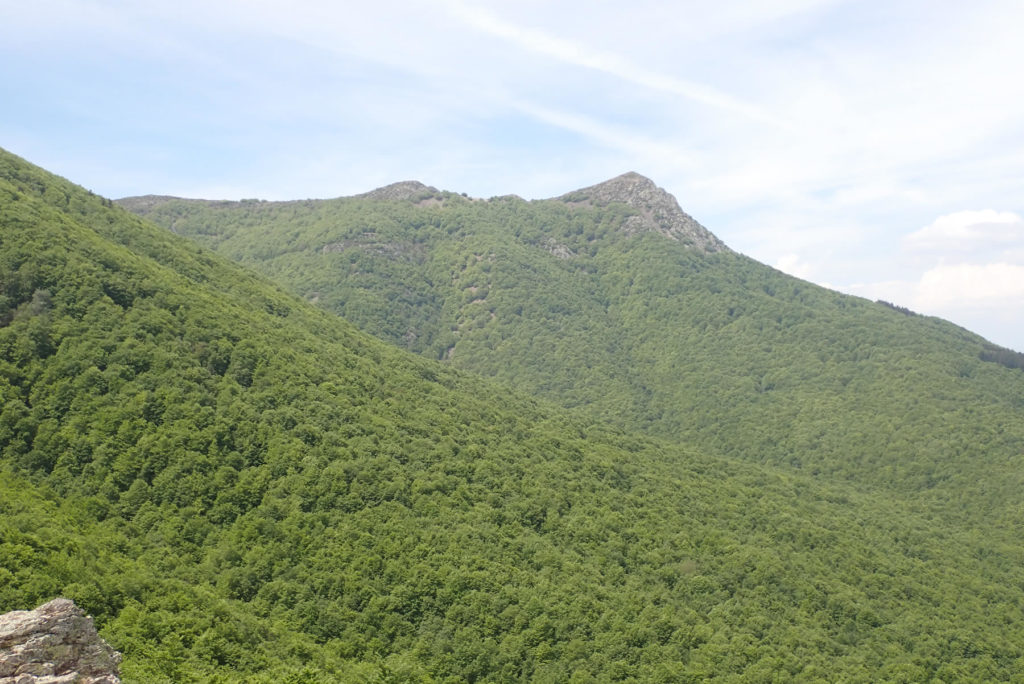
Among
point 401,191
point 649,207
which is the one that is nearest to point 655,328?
point 649,207

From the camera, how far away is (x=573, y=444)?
72250mm

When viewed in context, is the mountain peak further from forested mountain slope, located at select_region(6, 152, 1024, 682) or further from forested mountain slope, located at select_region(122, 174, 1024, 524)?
forested mountain slope, located at select_region(6, 152, 1024, 682)

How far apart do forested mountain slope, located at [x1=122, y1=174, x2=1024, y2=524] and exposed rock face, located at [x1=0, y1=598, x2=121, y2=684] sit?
271 ft

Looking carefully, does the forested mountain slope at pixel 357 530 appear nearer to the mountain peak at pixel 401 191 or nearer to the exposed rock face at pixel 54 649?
the exposed rock face at pixel 54 649

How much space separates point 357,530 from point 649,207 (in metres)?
140

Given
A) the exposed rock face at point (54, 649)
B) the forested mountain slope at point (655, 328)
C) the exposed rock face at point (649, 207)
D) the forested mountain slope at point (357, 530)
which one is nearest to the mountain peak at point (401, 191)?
the forested mountain slope at point (655, 328)

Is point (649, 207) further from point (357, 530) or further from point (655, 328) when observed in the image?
point (357, 530)

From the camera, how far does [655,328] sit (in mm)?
133875

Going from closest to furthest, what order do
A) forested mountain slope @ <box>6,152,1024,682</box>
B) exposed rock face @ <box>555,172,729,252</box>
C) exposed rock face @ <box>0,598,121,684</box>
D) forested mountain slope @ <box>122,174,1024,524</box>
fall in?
exposed rock face @ <box>0,598,121,684</box> → forested mountain slope @ <box>6,152,1024,682</box> → forested mountain slope @ <box>122,174,1024,524</box> → exposed rock face @ <box>555,172,729,252</box>

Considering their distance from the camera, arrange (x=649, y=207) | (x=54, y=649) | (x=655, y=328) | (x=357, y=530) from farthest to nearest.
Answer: (x=649, y=207), (x=655, y=328), (x=357, y=530), (x=54, y=649)

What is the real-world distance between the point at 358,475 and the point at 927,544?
188 ft

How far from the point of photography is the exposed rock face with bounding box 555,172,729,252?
16625 centimetres

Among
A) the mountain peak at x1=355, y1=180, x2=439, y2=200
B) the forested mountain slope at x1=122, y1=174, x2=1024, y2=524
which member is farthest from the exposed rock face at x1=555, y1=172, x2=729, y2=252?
the mountain peak at x1=355, y1=180, x2=439, y2=200

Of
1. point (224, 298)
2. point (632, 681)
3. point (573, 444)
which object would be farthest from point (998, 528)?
point (224, 298)
